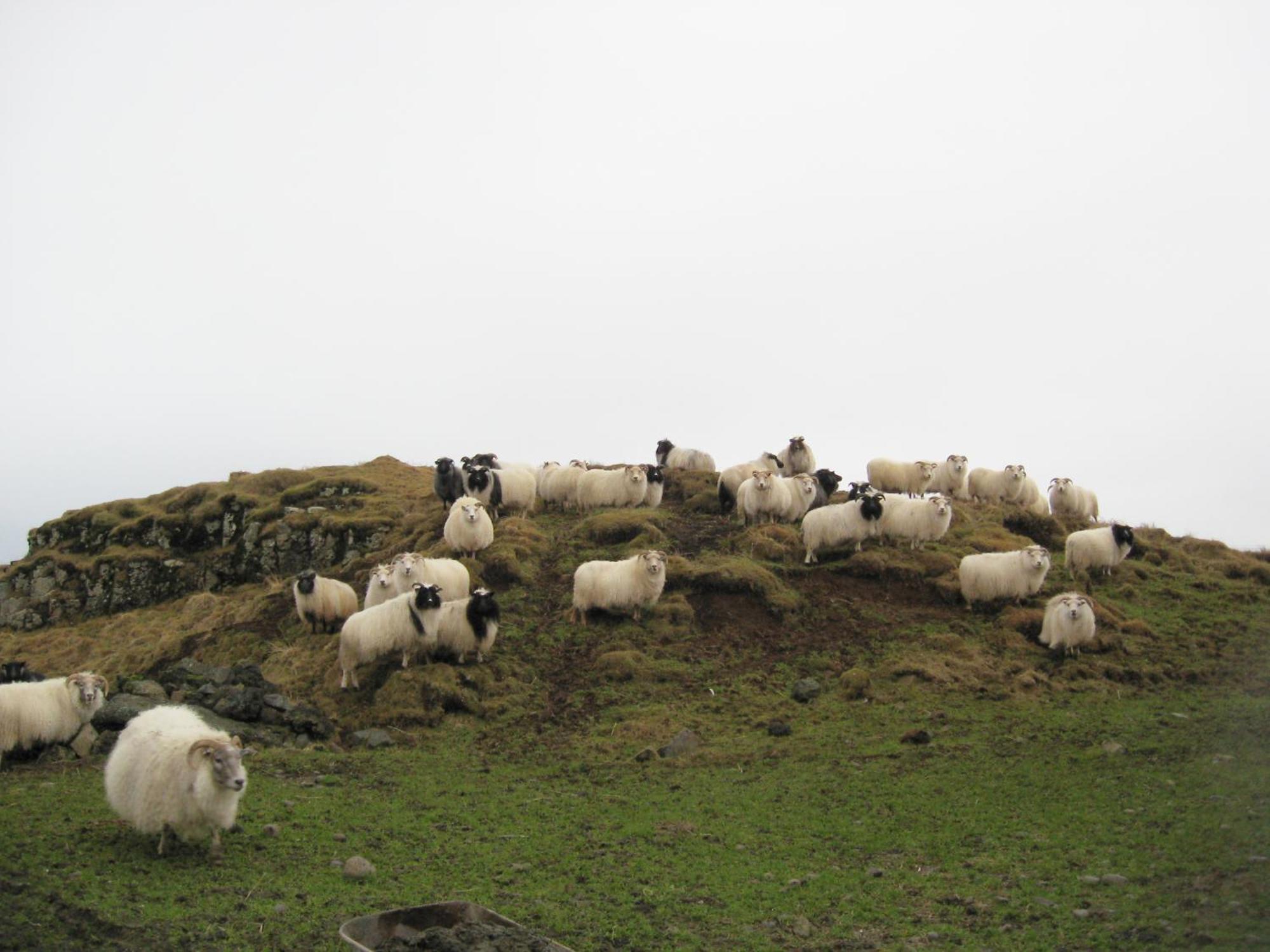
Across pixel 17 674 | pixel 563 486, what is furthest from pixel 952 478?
pixel 17 674

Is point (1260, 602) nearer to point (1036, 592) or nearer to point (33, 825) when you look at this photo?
point (1036, 592)

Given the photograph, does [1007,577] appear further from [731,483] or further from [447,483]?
[447,483]

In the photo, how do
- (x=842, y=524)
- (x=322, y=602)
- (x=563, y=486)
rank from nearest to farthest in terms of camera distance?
(x=322, y=602)
(x=842, y=524)
(x=563, y=486)

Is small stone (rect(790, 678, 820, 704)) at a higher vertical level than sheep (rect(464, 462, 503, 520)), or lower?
lower

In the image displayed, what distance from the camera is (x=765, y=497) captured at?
93.6ft

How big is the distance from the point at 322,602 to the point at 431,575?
3.30 meters

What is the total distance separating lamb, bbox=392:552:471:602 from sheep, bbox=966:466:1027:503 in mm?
19073

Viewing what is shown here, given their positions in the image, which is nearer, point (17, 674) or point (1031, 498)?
point (17, 674)

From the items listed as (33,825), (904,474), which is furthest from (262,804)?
(904,474)

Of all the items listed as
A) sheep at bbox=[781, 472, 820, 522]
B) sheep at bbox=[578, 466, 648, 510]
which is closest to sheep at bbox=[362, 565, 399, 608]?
sheep at bbox=[578, 466, 648, 510]

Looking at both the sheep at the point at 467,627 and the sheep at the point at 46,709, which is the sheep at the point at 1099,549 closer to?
the sheep at the point at 467,627

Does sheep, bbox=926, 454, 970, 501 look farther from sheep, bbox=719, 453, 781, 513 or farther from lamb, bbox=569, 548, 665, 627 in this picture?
lamb, bbox=569, 548, 665, 627

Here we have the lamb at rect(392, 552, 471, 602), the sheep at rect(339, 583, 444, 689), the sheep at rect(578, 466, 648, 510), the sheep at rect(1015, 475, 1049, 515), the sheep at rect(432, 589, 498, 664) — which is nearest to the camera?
the sheep at rect(339, 583, 444, 689)

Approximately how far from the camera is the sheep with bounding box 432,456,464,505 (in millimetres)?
30703
